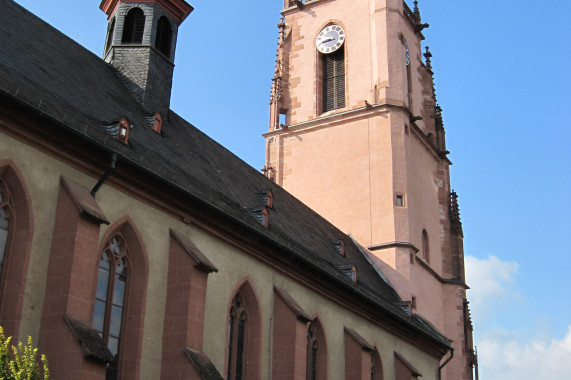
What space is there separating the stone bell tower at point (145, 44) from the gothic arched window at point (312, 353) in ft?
22.6

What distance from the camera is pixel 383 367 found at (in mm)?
22422

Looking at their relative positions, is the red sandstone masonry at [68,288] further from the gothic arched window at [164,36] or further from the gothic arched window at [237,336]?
the gothic arched window at [164,36]

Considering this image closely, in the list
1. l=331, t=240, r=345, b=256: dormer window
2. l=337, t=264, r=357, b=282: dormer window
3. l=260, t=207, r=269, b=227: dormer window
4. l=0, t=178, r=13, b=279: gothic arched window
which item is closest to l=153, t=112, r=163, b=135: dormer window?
l=260, t=207, r=269, b=227: dormer window

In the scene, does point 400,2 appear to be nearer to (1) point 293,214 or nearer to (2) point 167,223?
(1) point 293,214

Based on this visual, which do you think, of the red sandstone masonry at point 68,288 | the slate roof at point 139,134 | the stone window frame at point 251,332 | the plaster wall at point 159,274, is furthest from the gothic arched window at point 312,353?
the red sandstone masonry at point 68,288

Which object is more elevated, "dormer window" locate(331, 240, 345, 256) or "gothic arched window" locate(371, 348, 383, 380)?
"dormer window" locate(331, 240, 345, 256)

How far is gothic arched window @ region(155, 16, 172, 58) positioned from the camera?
74.7ft

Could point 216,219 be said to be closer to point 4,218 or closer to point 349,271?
point 4,218

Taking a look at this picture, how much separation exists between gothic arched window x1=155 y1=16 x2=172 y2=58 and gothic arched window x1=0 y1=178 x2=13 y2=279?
10323mm

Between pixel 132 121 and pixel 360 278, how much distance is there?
930 centimetres

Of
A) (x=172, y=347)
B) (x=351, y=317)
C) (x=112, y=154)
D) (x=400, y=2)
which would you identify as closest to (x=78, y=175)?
(x=112, y=154)

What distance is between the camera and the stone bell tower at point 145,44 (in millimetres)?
21453

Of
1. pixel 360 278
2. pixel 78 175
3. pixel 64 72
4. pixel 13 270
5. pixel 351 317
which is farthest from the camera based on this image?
pixel 360 278

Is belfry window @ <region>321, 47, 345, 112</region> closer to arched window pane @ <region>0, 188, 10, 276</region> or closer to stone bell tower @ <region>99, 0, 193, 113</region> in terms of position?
stone bell tower @ <region>99, 0, 193, 113</region>
